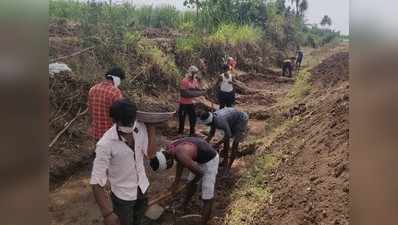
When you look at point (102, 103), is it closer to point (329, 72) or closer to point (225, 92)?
point (225, 92)

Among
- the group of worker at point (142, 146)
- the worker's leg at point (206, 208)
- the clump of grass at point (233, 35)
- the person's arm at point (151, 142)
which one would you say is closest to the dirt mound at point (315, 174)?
the worker's leg at point (206, 208)

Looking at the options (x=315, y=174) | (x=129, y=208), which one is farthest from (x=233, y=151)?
(x=129, y=208)

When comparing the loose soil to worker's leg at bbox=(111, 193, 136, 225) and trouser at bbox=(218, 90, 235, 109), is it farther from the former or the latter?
worker's leg at bbox=(111, 193, 136, 225)

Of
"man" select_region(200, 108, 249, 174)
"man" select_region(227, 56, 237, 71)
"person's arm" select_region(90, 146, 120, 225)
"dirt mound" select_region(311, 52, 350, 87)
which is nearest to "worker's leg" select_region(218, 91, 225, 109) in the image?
"man" select_region(200, 108, 249, 174)

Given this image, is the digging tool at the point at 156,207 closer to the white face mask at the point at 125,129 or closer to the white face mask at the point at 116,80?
the white face mask at the point at 116,80

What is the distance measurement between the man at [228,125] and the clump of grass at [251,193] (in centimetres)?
23

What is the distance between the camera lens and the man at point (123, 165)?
2701mm

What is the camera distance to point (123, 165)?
2.83 metres

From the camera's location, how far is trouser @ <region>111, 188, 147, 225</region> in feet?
9.53

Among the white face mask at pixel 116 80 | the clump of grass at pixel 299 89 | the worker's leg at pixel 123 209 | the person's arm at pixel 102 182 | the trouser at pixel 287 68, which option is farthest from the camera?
the trouser at pixel 287 68

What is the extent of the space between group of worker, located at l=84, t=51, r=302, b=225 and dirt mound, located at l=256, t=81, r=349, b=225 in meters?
0.53
